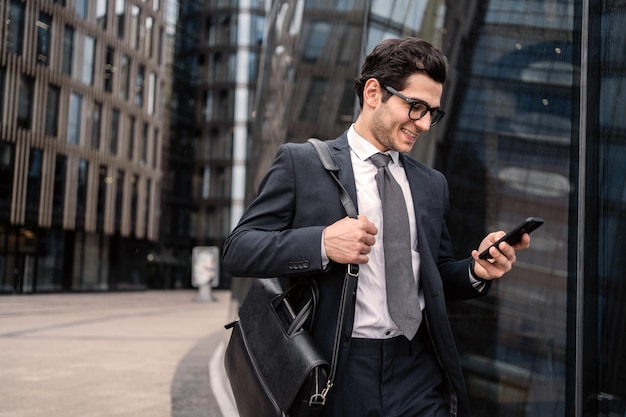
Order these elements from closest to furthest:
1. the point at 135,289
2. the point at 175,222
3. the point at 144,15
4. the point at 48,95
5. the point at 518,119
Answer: the point at 518,119, the point at 48,95, the point at 144,15, the point at 135,289, the point at 175,222

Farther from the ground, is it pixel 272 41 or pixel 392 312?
pixel 272 41

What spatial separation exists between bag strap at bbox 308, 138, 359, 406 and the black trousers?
0.11 m

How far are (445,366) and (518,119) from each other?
6.90 ft

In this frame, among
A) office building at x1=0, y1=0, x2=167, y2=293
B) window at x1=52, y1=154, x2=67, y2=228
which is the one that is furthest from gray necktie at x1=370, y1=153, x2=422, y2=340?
window at x1=52, y1=154, x2=67, y2=228

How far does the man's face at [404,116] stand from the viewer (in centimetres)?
203

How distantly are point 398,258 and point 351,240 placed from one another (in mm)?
275

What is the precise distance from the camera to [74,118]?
32031 millimetres

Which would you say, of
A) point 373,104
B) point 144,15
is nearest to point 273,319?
point 373,104

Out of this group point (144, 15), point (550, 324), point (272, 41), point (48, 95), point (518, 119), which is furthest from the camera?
point (144, 15)

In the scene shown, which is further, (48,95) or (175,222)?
(175,222)

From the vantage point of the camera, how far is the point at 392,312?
192cm

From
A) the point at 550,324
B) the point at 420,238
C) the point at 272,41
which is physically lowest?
the point at 550,324

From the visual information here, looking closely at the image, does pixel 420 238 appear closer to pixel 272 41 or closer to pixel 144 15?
pixel 272 41

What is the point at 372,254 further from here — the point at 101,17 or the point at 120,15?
the point at 120,15
